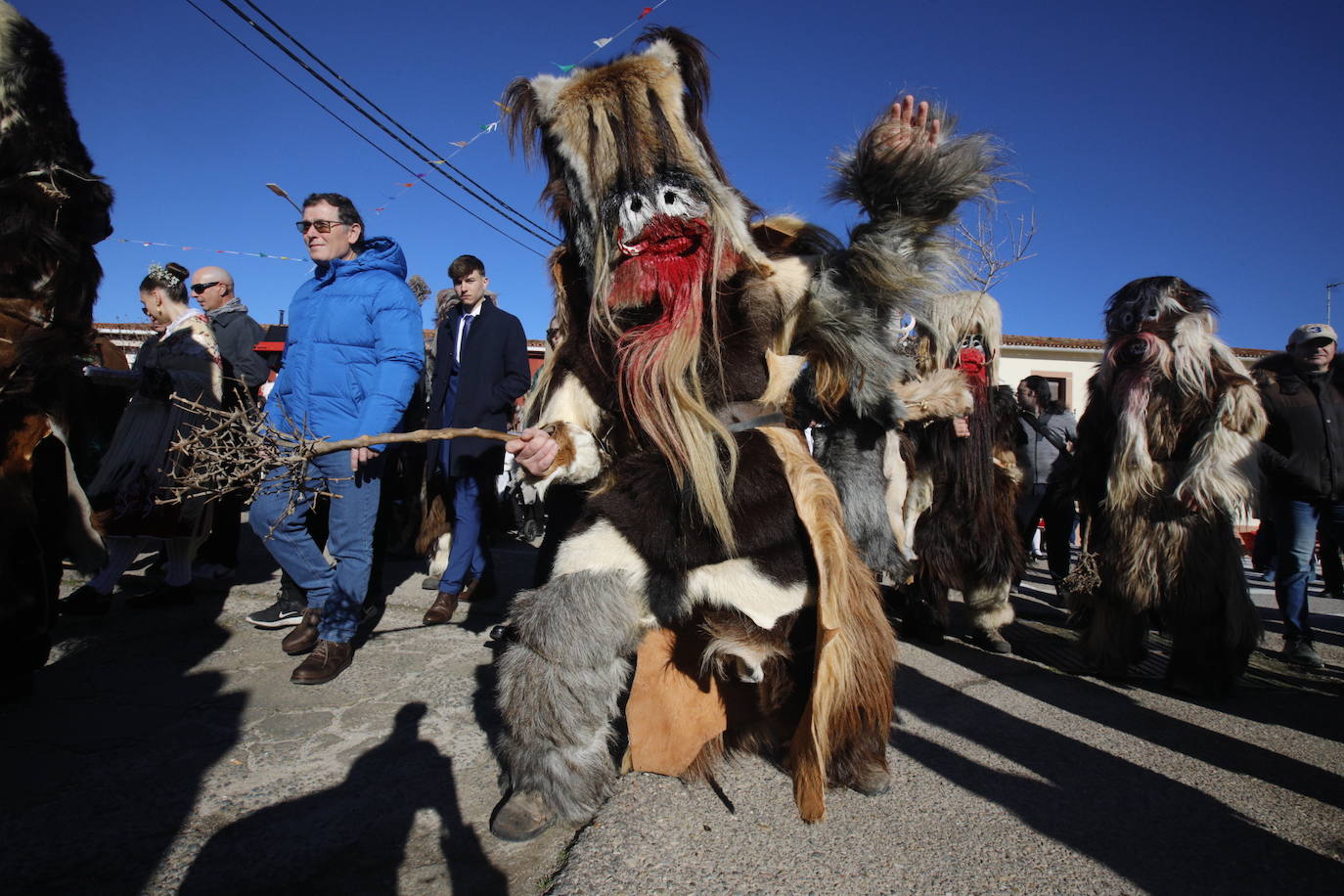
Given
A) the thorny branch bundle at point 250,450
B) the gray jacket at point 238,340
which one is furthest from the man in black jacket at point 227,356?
the thorny branch bundle at point 250,450

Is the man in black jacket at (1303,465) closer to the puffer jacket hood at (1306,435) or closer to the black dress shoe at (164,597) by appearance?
the puffer jacket hood at (1306,435)

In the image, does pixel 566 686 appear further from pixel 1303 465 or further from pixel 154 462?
pixel 1303 465

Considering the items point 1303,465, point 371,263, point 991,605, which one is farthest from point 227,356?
point 1303,465

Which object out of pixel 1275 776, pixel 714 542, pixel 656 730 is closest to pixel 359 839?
pixel 656 730

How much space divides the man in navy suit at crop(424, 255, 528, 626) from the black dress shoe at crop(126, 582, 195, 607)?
1453 millimetres

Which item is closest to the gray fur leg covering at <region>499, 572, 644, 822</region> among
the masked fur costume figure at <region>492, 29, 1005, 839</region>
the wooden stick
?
the masked fur costume figure at <region>492, 29, 1005, 839</region>

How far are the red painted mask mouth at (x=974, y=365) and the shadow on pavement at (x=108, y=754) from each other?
415cm

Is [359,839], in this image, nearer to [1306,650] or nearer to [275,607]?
[275,607]

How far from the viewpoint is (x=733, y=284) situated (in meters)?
2.34

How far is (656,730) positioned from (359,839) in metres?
0.91

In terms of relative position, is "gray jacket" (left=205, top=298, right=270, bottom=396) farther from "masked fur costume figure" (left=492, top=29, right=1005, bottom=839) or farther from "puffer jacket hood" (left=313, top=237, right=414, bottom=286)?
"masked fur costume figure" (left=492, top=29, right=1005, bottom=839)

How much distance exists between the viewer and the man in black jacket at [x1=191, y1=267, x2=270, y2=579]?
4648 millimetres

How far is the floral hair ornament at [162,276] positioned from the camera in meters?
4.23

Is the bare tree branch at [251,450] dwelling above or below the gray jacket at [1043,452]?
below
